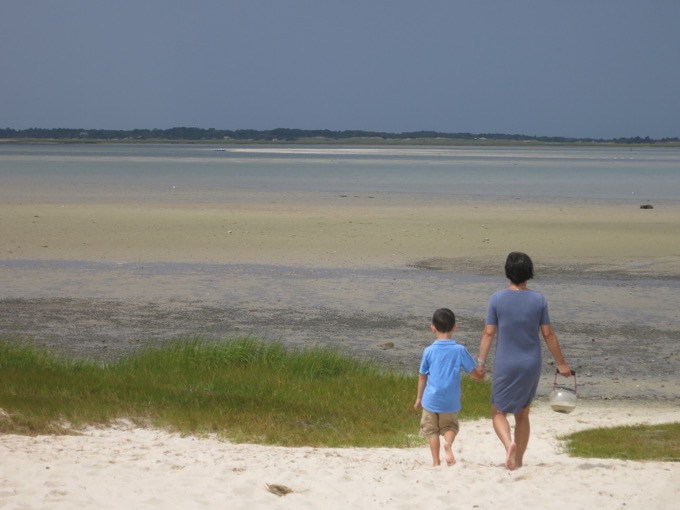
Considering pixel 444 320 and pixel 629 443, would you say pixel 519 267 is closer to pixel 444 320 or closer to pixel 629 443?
pixel 444 320

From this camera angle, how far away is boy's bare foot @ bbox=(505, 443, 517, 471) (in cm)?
780

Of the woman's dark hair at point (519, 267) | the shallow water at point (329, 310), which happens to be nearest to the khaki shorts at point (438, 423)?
the woman's dark hair at point (519, 267)

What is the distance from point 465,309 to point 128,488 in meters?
9.87

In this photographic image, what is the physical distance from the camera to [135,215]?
34.8 m

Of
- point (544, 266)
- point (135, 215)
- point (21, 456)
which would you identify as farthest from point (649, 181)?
point (21, 456)

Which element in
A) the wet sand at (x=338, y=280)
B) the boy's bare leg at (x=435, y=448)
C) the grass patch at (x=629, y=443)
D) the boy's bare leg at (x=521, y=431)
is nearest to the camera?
the boy's bare leg at (x=521, y=431)

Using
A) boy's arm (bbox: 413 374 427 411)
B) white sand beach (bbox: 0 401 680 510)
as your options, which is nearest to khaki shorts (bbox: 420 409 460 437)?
boy's arm (bbox: 413 374 427 411)

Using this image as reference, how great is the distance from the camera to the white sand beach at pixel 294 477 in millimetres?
7250

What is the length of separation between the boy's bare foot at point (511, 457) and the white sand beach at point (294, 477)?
6 cm

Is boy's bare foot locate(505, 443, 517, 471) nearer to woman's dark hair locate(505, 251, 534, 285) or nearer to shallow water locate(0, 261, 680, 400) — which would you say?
woman's dark hair locate(505, 251, 534, 285)

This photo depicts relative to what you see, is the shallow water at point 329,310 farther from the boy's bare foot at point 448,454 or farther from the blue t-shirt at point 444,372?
the blue t-shirt at point 444,372

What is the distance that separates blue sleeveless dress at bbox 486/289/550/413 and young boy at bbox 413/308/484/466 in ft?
0.65

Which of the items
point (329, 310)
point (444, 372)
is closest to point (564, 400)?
point (444, 372)

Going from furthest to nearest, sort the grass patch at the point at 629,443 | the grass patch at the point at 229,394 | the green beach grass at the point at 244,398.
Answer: the grass patch at the point at 229,394
the green beach grass at the point at 244,398
the grass patch at the point at 629,443
